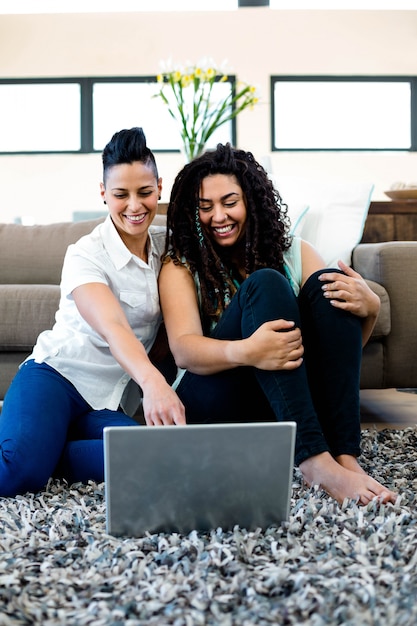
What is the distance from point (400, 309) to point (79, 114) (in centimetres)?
537

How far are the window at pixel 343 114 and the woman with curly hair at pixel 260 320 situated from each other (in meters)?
5.38

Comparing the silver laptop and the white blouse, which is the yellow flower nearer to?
the white blouse

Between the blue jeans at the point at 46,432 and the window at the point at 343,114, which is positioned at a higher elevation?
the window at the point at 343,114

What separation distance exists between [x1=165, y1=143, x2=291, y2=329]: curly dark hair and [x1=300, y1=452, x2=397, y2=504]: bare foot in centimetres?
45

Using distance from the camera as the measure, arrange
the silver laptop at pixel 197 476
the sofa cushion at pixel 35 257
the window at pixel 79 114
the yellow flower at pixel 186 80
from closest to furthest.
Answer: the silver laptop at pixel 197 476
the sofa cushion at pixel 35 257
the yellow flower at pixel 186 80
the window at pixel 79 114

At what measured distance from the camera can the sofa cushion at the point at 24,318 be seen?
7.49ft

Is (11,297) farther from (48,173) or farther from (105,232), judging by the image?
(48,173)

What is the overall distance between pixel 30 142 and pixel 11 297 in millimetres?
5083

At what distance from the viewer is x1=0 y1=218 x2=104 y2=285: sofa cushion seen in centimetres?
281

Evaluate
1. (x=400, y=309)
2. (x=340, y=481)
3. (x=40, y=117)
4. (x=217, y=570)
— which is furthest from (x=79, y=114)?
(x=217, y=570)

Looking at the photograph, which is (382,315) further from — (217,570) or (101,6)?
(101,6)

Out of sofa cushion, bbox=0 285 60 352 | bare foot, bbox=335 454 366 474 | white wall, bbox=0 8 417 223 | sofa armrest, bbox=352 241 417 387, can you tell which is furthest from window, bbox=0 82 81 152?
bare foot, bbox=335 454 366 474

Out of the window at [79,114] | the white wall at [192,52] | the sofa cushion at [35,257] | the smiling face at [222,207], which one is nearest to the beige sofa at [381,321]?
the sofa cushion at [35,257]

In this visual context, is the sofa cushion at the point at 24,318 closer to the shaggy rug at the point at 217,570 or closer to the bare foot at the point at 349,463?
the shaggy rug at the point at 217,570
